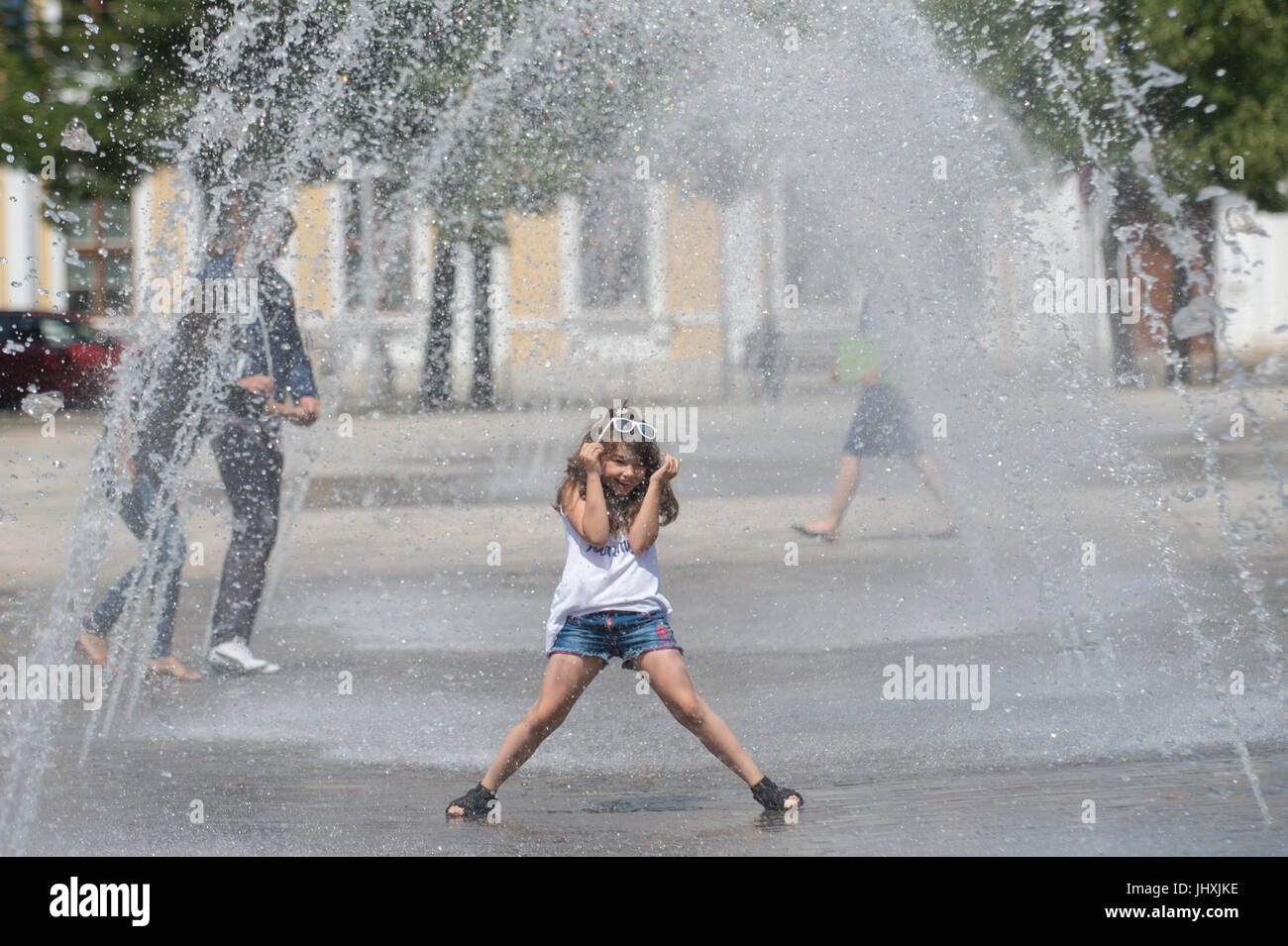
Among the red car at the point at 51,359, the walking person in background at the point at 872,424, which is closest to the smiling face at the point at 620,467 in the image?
the walking person in background at the point at 872,424

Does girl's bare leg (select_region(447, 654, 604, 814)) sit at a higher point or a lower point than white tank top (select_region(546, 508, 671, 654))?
lower

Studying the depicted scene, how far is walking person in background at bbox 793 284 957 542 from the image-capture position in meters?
8.48

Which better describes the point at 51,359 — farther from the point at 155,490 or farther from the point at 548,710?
the point at 548,710

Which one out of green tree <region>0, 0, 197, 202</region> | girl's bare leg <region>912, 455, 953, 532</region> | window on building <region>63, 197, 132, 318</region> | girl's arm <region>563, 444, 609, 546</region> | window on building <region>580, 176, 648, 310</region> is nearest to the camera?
girl's arm <region>563, 444, 609, 546</region>

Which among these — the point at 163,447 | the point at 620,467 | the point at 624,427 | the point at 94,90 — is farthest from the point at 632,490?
the point at 94,90

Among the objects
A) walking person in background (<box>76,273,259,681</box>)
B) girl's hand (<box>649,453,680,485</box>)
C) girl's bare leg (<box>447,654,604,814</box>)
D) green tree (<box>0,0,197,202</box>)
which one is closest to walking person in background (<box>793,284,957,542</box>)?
walking person in background (<box>76,273,259,681</box>)

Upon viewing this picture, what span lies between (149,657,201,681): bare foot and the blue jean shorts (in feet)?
7.60

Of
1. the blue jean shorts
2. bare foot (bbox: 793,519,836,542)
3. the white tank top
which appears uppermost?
the white tank top

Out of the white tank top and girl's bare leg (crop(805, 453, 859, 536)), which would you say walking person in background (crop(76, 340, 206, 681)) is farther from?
girl's bare leg (crop(805, 453, 859, 536))

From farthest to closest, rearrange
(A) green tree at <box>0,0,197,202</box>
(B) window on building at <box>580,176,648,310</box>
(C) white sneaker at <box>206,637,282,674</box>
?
(B) window on building at <box>580,176,648,310</box> < (A) green tree at <box>0,0,197,202</box> < (C) white sneaker at <box>206,637,282,674</box>

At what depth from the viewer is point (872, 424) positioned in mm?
8680

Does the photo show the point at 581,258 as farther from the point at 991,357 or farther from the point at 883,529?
the point at 991,357

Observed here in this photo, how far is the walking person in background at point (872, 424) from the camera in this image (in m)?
8.48

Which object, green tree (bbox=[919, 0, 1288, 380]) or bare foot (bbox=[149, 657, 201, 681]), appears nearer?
bare foot (bbox=[149, 657, 201, 681])
